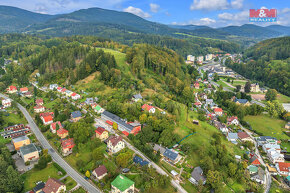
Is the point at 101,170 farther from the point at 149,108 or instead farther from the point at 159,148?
the point at 149,108

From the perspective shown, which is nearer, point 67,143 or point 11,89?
point 67,143

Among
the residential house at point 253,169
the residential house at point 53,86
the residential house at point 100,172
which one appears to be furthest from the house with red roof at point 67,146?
Answer: the residential house at point 53,86

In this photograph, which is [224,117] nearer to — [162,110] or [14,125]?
[162,110]

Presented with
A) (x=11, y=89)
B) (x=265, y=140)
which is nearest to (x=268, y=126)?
(x=265, y=140)

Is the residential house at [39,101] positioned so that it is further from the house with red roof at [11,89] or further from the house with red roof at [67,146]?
the house with red roof at [67,146]

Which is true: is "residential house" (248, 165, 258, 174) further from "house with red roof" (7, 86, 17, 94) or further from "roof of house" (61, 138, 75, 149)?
"house with red roof" (7, 86, 17, 94)

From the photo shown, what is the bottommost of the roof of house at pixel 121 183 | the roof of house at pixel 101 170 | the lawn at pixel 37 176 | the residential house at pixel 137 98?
the lawn at pixel 37 176
